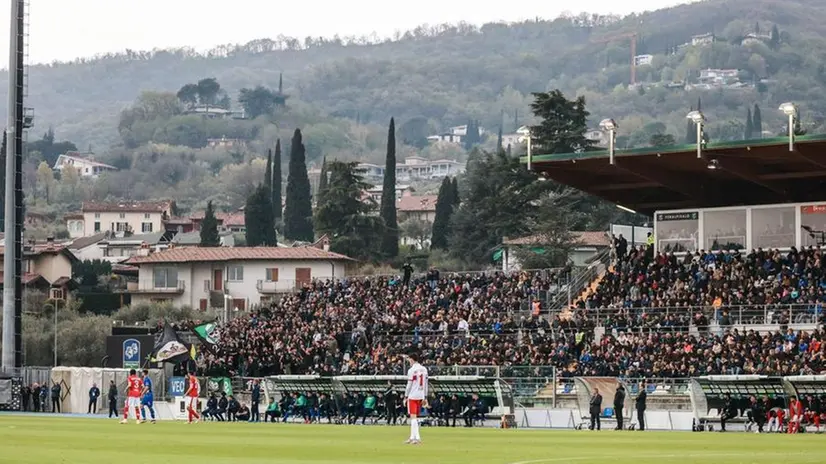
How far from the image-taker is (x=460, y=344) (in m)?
60.6

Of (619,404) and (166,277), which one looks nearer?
(619,404)

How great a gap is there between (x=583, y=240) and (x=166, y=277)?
3641cm

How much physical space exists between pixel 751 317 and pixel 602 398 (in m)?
10.9

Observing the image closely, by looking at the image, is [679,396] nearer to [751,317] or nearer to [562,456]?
[751,317]

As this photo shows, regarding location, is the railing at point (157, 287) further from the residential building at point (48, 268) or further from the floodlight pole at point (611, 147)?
the floodlight pole at point (611, 147)

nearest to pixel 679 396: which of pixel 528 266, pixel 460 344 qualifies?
pixel 460 344

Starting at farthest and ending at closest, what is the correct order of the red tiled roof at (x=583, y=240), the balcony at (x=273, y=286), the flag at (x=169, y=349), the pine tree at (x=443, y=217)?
the pine tree at (x=443, y=217), the balcony at (x=273, y=286), the red tiled roof at (x=583, y=240), the flag at (x=169, y=349)

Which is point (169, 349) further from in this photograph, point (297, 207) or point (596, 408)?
point (297, 207)

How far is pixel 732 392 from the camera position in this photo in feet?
148

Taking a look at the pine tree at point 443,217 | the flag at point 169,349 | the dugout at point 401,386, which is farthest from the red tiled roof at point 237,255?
the dugout at point 401,386

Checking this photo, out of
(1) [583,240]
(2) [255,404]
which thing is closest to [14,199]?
(2) [255,404]

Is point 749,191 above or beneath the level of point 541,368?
above

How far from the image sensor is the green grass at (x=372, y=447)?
83.0 feet

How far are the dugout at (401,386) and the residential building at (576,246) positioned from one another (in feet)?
137
